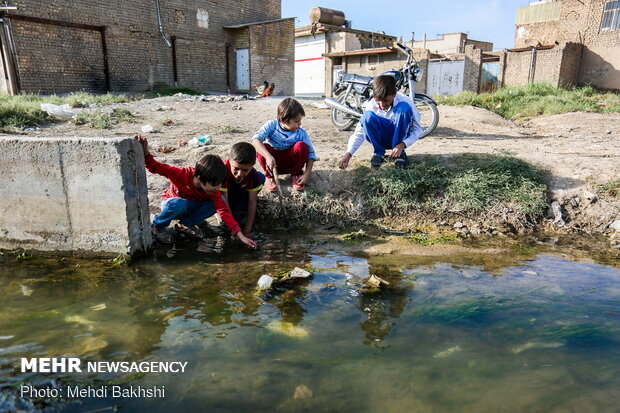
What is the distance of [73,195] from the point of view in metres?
2.95

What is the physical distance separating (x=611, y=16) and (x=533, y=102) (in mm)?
8146

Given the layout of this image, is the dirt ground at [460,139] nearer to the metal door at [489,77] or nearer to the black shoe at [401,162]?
the black shoe at [401,162]

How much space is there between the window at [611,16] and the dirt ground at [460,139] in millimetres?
8994

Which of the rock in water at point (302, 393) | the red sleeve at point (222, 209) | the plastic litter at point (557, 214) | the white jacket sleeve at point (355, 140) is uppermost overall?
the white jacket sleeve at point (355, 140)

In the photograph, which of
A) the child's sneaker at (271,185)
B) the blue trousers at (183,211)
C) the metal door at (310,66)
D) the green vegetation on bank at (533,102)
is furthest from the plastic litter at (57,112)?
the metal door at (310,66)

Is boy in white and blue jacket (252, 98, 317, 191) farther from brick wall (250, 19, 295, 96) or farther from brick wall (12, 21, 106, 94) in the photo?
brick wall (250, 19, 295, 96)

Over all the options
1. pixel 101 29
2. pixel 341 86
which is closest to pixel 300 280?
pixel 341 86

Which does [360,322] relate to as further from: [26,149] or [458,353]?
[26,149]

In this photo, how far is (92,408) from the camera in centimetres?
162

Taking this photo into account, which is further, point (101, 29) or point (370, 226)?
point (101, 29)

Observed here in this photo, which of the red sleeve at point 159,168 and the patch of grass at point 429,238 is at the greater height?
the red sleeve at point 159,168

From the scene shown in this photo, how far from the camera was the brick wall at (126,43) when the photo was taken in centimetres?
1234

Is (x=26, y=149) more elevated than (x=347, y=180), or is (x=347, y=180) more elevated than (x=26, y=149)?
(x=26, y=149)

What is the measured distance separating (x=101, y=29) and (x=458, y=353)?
15.9m
